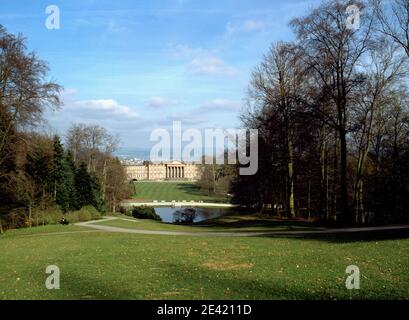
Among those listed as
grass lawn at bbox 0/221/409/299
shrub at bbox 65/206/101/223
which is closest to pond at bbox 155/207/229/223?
shrub at bbox 65/206/101/223

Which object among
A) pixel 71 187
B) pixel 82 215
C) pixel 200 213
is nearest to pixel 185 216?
pixel 200 213

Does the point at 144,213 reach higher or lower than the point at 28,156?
lower

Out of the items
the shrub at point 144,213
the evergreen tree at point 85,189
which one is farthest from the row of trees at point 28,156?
the shrub at point 144,213

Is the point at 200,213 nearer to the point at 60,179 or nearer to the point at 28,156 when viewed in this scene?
the point at 60,179

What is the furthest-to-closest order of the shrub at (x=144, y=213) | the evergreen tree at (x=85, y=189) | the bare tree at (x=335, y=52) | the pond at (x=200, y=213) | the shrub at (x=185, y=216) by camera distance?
1. the pond at (x=200, y=213)
2. the shrub at (x=185, y=216)
3. the shrub at (x=144, y=213)
4. the evergreen tree at (x=85, y=189)
5. the bare tree at (x=335, y=52)

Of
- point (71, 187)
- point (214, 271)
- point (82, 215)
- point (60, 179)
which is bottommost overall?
point (82, 215)

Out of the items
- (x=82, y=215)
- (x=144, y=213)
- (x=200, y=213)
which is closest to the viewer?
(x=82, y=215)

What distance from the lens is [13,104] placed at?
114 feet

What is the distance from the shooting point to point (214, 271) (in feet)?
42.1

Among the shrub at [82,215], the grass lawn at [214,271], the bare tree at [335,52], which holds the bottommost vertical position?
the shrub at [82,215]

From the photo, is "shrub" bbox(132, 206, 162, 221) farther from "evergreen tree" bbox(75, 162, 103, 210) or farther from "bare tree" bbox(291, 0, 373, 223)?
"bare tree" bbox(291, 0, 373, 223)

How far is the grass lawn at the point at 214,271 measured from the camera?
33.2 feet

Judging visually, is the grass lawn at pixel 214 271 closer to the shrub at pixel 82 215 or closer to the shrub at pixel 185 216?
the shrub at pixel 82 215
